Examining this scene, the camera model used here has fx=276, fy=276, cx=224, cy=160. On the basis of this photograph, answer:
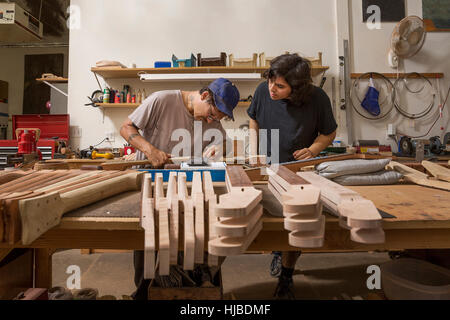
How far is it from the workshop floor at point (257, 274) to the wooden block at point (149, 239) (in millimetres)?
1616

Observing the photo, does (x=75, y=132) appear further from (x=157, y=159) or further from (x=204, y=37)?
(x=157, y=159)

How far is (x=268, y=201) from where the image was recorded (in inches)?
38.0

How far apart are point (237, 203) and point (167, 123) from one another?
1705 millimetres

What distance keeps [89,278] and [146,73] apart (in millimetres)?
3131

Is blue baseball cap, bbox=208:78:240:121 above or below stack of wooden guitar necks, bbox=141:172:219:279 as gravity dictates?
above

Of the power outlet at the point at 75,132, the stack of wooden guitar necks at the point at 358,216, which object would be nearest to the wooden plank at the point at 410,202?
the stack of wooden guitar necks at the point at 358,216

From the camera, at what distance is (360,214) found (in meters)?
0.68

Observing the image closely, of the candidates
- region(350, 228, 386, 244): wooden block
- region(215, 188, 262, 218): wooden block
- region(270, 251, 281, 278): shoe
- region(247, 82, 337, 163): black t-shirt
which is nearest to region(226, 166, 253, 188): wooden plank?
region(215, 188, 262, 218): wooden block

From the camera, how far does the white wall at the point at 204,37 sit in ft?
15.7

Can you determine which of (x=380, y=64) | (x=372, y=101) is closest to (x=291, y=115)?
(x=372, y=101)

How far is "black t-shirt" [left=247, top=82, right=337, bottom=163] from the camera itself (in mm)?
2297

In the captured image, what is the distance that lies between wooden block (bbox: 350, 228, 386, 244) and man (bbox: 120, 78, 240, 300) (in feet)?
4.59

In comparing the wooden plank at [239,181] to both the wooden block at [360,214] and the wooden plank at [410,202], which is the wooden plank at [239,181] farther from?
the wooden plank at [410,202]

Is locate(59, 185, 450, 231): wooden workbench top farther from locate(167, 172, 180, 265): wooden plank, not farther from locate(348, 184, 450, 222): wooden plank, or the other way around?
locate(167, 172, 180, 265): wooden plank
